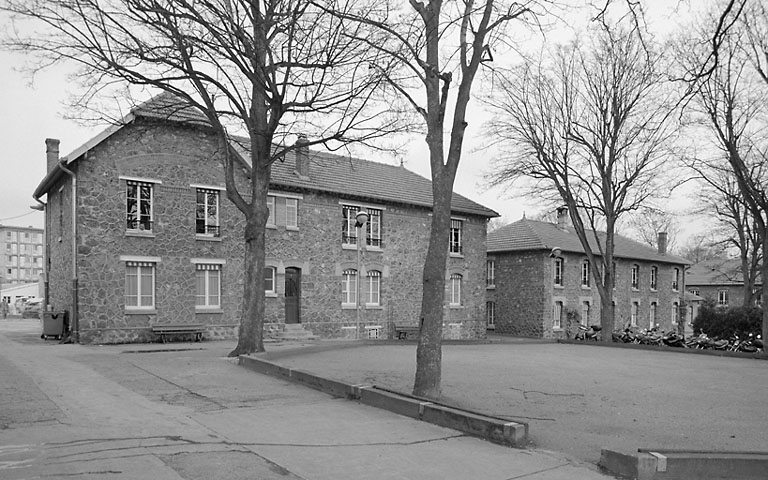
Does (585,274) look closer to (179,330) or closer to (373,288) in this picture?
(373,288)

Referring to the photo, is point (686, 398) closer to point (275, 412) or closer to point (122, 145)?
point (275, 412)

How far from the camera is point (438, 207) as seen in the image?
955cm

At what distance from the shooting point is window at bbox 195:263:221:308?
2252 centimetres

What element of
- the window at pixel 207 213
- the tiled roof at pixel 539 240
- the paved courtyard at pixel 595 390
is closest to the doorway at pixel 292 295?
the window at pixel 207 213

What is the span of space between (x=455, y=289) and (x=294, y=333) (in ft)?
32.9

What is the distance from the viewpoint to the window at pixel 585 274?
37.6 m

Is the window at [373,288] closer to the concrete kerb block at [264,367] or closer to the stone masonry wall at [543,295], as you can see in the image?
the stone masonry wall at [543,295]

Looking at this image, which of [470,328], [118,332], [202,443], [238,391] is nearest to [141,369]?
[238,391]

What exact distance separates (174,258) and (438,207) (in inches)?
584

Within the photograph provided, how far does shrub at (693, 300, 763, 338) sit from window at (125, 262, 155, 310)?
24.3m

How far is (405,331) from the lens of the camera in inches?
1097

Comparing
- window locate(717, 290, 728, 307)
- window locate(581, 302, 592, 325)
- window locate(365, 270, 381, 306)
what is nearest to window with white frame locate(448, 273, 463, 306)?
window locate(365, 270, 381, 306)

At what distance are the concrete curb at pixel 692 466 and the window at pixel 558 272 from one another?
30115mm

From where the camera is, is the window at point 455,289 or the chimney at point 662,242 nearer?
the window at point 455,289
